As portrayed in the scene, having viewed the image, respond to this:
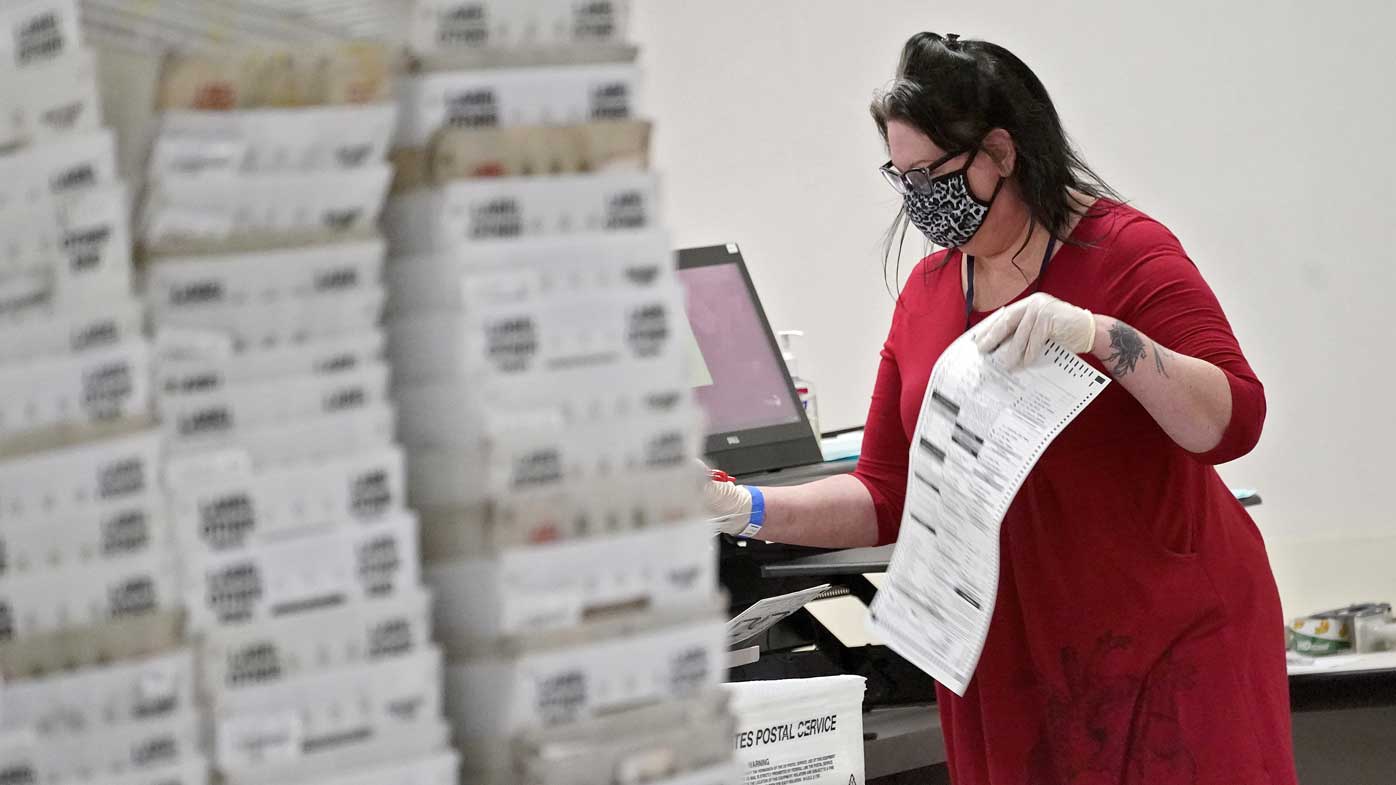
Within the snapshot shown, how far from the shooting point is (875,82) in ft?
12.4

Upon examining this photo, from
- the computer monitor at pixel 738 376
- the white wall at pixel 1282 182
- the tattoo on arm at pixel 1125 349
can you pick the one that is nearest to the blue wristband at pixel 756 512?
the computer monitor at pixel 738 376

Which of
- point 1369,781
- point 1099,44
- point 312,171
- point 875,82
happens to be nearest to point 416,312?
point 312,171

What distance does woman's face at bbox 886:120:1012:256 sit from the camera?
187cm

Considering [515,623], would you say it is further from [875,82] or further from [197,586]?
[875,82]

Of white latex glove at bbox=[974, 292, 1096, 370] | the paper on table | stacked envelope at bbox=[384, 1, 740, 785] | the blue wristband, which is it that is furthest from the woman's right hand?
stacked envelope at bbox=[384, 1, 740, 785]

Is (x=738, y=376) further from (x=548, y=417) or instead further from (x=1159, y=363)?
(x=548, y=417)

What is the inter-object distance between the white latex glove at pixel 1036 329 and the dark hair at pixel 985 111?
0.25 m

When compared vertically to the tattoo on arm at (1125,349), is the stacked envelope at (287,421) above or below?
above

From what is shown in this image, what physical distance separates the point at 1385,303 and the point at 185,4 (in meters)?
4.24

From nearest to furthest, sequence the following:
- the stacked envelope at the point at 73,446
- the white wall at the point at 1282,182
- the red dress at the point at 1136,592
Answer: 1. the stacked envelope at the point at 73,446
2. the red dress at the point at 1136,592
3. the white wall at the point at 1282,182

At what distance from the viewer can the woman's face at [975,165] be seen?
6.14 feet

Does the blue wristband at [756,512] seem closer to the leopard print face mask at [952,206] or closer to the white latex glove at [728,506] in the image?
the white latex glove at [728,506]

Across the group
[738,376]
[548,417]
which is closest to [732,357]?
[738,376]

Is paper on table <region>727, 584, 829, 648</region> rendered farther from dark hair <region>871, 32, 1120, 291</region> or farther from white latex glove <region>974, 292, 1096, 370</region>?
dark hair <region>871, 32, 1120, 291</region>
